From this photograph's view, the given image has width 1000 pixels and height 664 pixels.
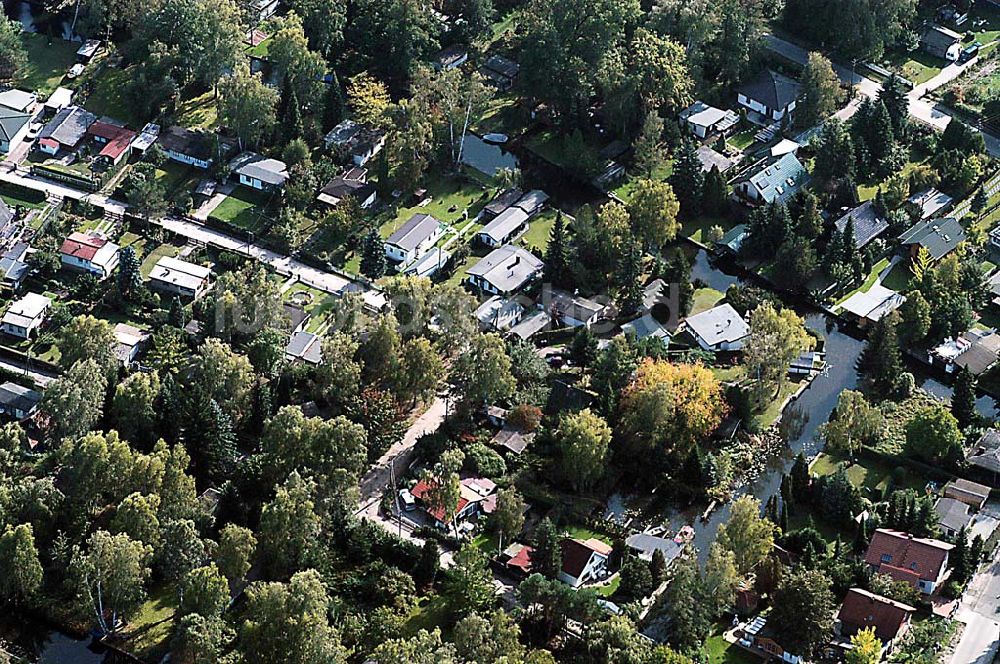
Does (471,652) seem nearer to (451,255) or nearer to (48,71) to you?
(451,255)

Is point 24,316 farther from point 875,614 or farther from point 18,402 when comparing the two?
point 875,614

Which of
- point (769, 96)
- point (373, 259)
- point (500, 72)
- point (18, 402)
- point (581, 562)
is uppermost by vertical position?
point (18, 402)

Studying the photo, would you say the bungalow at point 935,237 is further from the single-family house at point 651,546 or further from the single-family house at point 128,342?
the single-family house at point 128,342

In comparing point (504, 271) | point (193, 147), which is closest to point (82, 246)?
point (193, 147)

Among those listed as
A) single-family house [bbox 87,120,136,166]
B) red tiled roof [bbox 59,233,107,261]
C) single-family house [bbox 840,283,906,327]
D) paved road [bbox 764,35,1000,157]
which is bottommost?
single-family house [bbox 840,283,906,327]

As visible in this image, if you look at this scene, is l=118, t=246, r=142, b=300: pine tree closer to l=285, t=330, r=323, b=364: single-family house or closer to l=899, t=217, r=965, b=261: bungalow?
l=285, t=330, r=323, b=364: single-family house

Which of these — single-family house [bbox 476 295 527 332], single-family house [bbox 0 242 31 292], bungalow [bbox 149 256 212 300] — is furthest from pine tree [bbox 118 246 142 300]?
single-family house [bbox 476 295 527 332]
